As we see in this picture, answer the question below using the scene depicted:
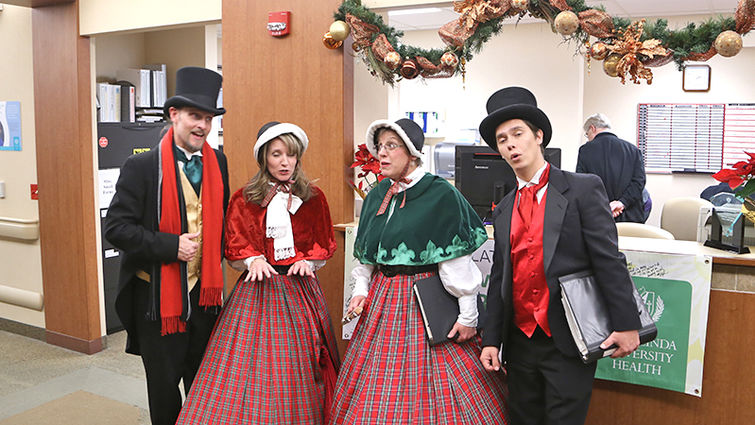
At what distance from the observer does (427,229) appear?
8.48 feet

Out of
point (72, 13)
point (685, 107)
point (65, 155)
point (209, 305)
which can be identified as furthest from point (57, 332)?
point (685, 107)

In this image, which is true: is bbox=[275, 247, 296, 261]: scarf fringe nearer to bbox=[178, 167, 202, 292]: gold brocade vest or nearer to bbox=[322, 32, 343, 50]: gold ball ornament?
bbox=[178, 167, 202, 292]: gold brocade vest

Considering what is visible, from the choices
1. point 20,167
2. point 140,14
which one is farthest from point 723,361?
point 20,167

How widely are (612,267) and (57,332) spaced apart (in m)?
4.16

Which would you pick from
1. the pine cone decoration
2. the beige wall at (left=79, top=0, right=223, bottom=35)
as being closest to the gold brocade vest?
the beige wall at (left=79, top=0, right=223, bottom=35)

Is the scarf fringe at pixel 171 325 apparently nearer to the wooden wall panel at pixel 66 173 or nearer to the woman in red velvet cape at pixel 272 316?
the woman in red velvet cape at pixel 272 316

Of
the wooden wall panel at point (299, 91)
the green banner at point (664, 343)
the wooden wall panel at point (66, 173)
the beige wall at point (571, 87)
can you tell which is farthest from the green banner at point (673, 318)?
the beige wall at point (571, 87)

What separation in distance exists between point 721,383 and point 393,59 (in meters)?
1.96

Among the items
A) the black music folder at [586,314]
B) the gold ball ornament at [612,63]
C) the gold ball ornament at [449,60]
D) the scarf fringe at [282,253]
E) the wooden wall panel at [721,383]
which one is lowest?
the wooden wall panel at [721,383]

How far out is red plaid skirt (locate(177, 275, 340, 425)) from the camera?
2764 millimetres

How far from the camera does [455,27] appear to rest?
3.12 metres

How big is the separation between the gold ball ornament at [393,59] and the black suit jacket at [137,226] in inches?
44.7

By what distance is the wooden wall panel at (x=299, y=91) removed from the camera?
144 inches

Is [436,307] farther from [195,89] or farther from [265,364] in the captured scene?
[195,89]
